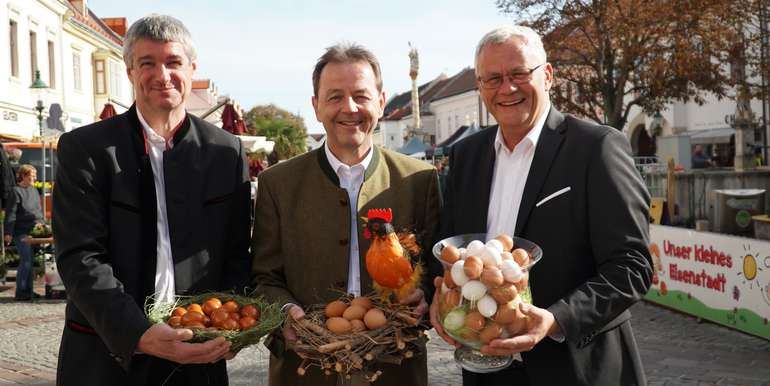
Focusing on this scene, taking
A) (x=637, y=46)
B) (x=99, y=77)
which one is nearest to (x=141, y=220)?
(x=637, y=46)

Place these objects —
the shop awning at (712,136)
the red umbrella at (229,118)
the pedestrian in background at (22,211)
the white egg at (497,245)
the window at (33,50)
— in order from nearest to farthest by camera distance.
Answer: the white egg at (497,245), the pedestrian in background at (22,211), the red umbrella at (229,118), the window at (33,50), the shop awning at (712,136)

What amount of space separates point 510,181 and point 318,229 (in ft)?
3.04

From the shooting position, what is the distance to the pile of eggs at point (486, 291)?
8.36 feet

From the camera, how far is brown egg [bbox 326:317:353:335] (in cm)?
295

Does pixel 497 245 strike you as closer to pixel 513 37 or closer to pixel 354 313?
pixel 354 313

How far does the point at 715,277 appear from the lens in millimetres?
9172

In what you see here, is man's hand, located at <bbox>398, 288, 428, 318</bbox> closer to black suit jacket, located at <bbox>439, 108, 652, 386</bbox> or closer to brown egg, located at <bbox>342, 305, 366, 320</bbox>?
brown egg, located at <bbox>342, 305, 366, 320</bbox>

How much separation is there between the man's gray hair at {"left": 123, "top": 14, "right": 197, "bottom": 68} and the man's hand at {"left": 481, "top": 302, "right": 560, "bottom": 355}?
1.78 metres

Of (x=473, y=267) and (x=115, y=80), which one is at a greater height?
(x=115, y=80)

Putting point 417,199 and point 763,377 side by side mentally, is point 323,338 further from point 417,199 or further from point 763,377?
point 763,377

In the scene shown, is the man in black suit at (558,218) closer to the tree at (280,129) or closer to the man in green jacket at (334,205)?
the man in green jacket at (334,205)

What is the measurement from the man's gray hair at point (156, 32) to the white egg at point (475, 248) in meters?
1.51

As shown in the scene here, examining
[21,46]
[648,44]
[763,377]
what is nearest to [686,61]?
[648,44]

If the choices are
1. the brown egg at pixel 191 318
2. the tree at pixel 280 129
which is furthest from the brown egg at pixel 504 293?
the tree at pixel 280 129
